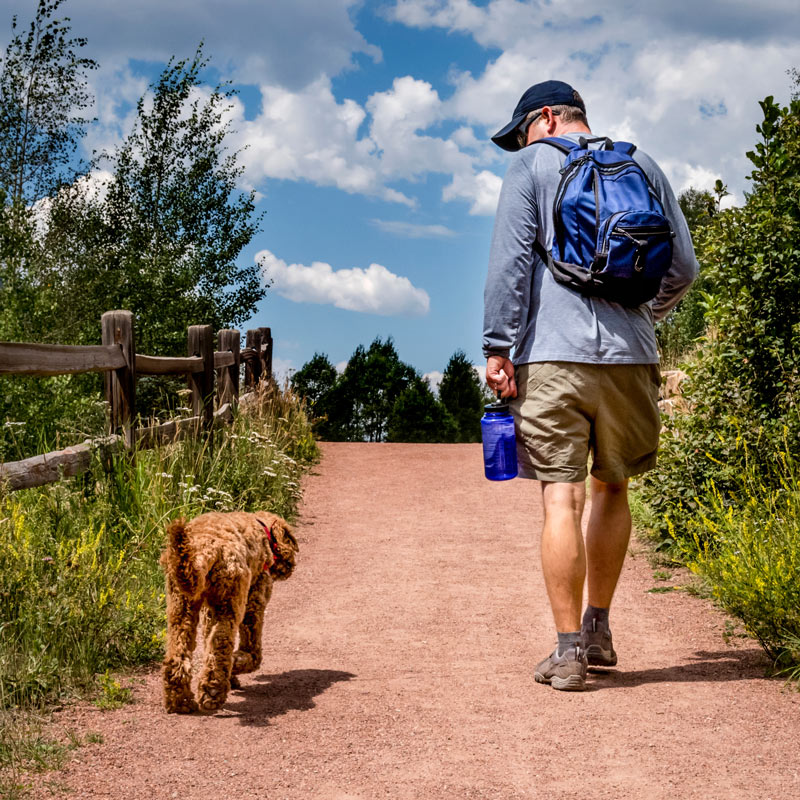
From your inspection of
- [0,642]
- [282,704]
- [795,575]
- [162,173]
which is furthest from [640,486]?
[162,173]

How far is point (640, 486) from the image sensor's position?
321 inches

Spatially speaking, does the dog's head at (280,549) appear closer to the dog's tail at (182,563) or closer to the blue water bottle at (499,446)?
the dog's tail at (182,563)

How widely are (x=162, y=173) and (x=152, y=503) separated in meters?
15.4

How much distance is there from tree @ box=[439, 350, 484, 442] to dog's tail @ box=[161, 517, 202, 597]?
15.4 m

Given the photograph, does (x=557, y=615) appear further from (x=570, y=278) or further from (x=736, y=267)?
(x=736, y=267)

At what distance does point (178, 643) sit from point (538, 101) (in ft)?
9.55

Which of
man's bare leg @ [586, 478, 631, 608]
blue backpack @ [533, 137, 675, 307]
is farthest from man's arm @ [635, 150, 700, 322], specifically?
man's bare leg @ [586, 478, 631, 608]

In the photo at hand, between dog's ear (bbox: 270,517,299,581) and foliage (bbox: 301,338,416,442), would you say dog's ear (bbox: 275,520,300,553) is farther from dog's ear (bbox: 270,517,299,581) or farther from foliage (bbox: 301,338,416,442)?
foliage (bbox: 301,338,416,442)

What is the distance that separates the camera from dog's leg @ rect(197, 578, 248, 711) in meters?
3.72

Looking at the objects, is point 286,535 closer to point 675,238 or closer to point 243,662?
point 243,662

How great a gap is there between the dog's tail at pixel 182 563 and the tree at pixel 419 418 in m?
14.5

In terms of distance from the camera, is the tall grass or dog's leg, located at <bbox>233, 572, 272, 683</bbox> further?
the tall grass

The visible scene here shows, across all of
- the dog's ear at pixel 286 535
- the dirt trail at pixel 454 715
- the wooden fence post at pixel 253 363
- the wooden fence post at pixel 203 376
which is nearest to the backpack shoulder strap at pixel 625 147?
the dog's ear at pixel 286 535

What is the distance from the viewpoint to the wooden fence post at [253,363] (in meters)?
14.3
